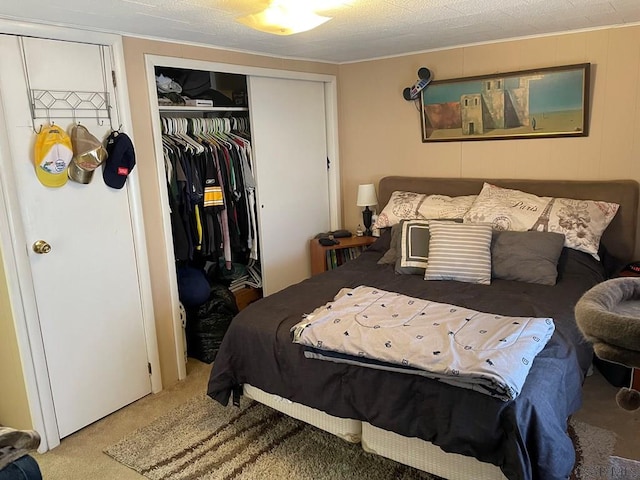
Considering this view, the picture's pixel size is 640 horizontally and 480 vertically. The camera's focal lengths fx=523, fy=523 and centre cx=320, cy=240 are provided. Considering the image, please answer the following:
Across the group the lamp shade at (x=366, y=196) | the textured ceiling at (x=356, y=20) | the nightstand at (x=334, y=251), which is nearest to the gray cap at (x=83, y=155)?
the textured ceiling at (x=356, y=20)

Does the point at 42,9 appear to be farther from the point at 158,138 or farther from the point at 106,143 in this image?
the point at 158,138

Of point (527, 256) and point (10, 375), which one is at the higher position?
point (527, 256)

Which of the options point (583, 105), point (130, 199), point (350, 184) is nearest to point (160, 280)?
point (130, 199)

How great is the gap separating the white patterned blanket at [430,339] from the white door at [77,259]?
116 centimetres

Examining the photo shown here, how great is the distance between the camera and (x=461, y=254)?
295 centimetres

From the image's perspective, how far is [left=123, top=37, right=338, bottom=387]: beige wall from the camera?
112 inches

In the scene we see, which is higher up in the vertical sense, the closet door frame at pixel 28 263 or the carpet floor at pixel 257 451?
the closet door frame at pixel 28 263

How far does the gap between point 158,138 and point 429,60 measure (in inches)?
79.5

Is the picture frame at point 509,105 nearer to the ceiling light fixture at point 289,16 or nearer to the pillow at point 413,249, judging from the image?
the pillow at point 413,249

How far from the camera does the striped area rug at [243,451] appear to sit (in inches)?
91.0

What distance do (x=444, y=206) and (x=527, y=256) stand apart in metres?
0.75

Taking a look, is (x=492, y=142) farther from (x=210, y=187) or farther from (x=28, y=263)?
(x=28, y=263)

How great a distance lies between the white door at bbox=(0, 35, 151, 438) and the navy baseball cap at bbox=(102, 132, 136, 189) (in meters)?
0.05

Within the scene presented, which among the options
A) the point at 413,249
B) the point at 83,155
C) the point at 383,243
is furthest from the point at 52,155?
the point at 383,243
